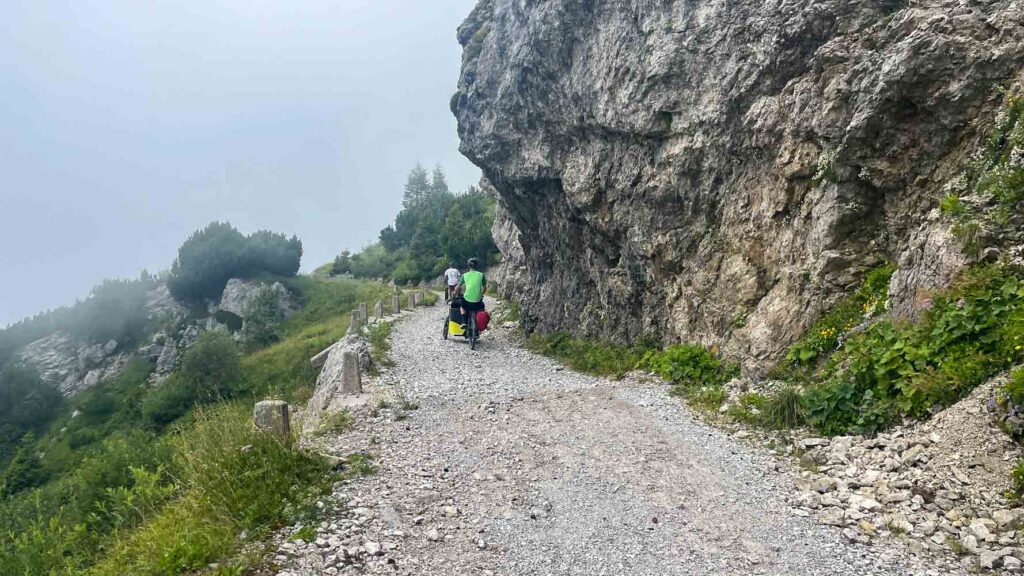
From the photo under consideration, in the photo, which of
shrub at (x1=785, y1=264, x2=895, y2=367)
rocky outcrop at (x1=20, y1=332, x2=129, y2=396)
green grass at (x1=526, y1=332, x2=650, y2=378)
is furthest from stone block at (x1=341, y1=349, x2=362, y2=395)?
rocky outcrop at (x1=20, y1=332, x2=129, y2=396)

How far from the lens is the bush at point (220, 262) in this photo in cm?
4947

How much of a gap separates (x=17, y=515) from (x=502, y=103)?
17781mm

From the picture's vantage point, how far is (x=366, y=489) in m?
6.23

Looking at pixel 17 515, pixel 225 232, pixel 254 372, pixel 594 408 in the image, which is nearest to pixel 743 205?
pixel 594 408

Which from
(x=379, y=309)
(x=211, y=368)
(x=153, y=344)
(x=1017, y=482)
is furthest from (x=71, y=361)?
(x=1017, y=482)

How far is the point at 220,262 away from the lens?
162 ft

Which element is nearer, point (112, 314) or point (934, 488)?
point (934, 488)

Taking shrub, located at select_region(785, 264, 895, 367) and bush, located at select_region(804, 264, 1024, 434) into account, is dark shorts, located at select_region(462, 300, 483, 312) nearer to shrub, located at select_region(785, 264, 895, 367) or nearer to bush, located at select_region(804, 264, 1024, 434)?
shrub, located at select_region(785, 264, 895, 367)

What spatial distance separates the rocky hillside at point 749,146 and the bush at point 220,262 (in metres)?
39.0

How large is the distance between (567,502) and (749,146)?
8489mm

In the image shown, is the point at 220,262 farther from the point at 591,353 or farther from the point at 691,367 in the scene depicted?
the point at 691,367

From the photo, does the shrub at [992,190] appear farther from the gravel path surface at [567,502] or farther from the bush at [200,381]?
the bush at [200,381]

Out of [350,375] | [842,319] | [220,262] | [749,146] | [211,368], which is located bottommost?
[211,368]

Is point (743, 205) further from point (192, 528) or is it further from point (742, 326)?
point (192, 528)
